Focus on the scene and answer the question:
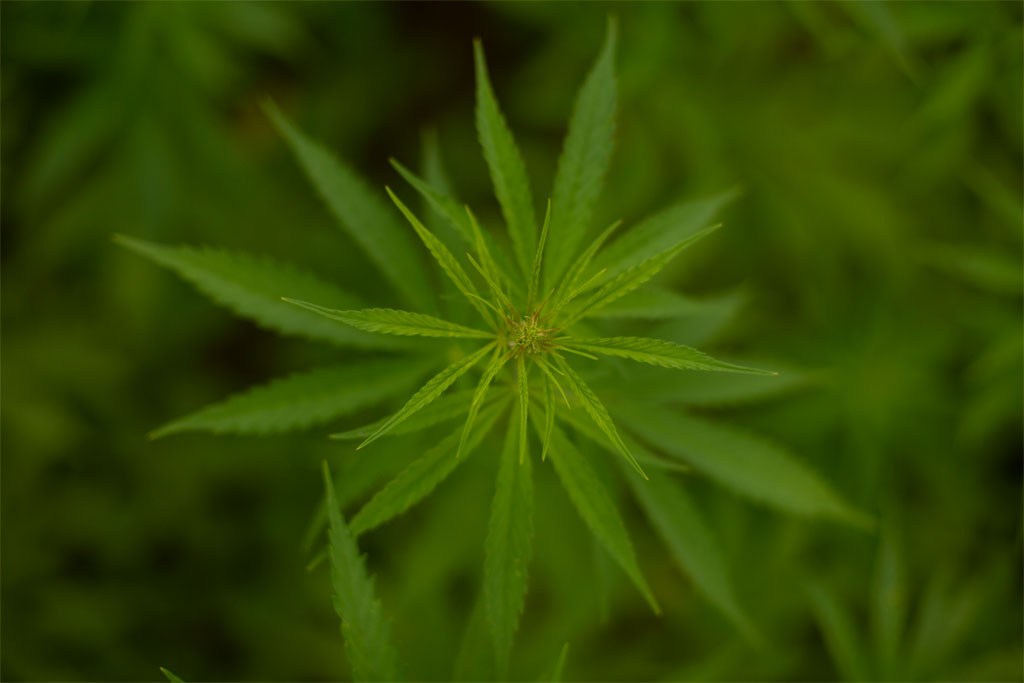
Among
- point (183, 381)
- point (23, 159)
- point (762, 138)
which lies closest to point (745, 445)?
point (762, 138)

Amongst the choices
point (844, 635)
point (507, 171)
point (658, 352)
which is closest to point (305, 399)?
point (507, 171)

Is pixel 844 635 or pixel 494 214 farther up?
pixel 494 214

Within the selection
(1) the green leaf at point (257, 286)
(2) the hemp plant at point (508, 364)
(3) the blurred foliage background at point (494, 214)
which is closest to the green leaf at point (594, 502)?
(2) the hemp plant at point (508, 364)

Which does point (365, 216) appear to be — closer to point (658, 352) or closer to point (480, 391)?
point (480, 391)

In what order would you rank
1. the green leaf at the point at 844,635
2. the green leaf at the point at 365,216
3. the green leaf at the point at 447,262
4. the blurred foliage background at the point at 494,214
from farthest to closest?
the blurred foliage background at the point at 494,214 < the green leaf at the point at 844,635 < the green leaf at the point at 365,216 < the green leaf at the point at 447,262

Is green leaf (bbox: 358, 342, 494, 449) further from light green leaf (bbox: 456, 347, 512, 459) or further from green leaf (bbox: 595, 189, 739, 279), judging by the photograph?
green leaf (bbox: 595, 189, 739, 279)

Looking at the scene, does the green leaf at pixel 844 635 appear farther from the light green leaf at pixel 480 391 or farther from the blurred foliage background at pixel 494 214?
the light green leaf at pixel 480 391

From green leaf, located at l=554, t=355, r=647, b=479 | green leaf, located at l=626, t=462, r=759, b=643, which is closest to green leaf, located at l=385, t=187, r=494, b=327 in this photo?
green leaf, located at l=554, t=355, r=647, b=479
